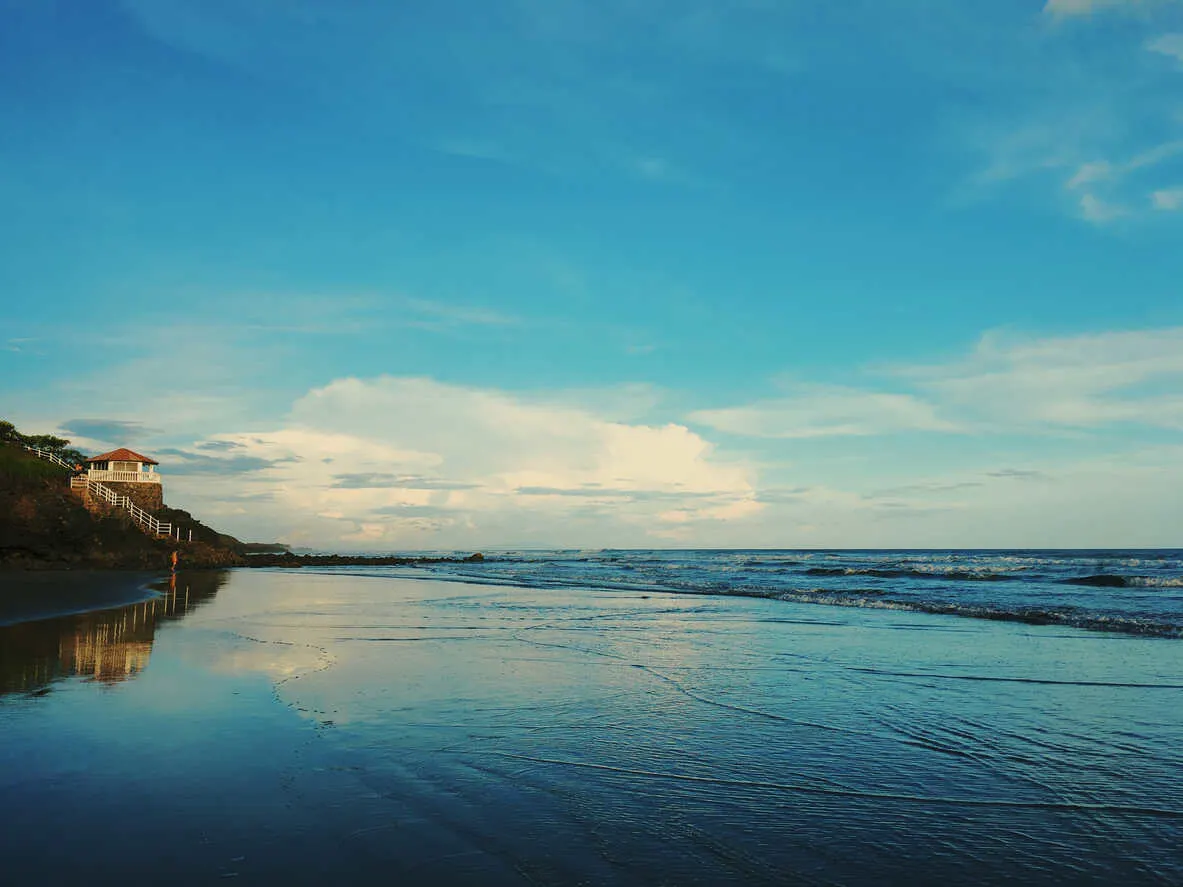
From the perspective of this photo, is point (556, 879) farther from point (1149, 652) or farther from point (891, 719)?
point (1149, 652)

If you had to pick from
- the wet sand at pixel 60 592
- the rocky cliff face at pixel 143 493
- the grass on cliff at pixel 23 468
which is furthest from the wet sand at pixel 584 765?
the rocky cliff face at pixel 143 493

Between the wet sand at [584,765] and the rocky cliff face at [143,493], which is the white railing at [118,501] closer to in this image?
the rocky cliff face at [143,493]

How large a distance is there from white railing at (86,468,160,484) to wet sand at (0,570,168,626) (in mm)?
21130

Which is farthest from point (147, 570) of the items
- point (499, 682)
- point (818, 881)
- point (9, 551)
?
point (818, 881)

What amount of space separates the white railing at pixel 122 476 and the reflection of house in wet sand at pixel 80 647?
1613 inches

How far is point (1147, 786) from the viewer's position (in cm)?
630

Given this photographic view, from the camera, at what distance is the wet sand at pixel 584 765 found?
15.0 feet

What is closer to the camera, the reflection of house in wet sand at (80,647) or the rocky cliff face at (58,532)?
the reflection of house in wet sand at (80,647)

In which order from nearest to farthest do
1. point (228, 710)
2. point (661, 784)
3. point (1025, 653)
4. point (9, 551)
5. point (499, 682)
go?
1. point (661, 784)
2. point (228, 710)
3. point (499, 682)
4. point (1025, 653)
5. point (9, 551)

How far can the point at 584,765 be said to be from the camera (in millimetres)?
6648

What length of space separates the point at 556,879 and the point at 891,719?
18.8 ft

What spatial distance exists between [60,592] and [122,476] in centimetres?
3561

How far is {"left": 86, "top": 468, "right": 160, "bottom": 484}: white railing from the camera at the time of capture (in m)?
54.3

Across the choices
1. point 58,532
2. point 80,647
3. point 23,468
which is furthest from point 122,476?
point 80,647
